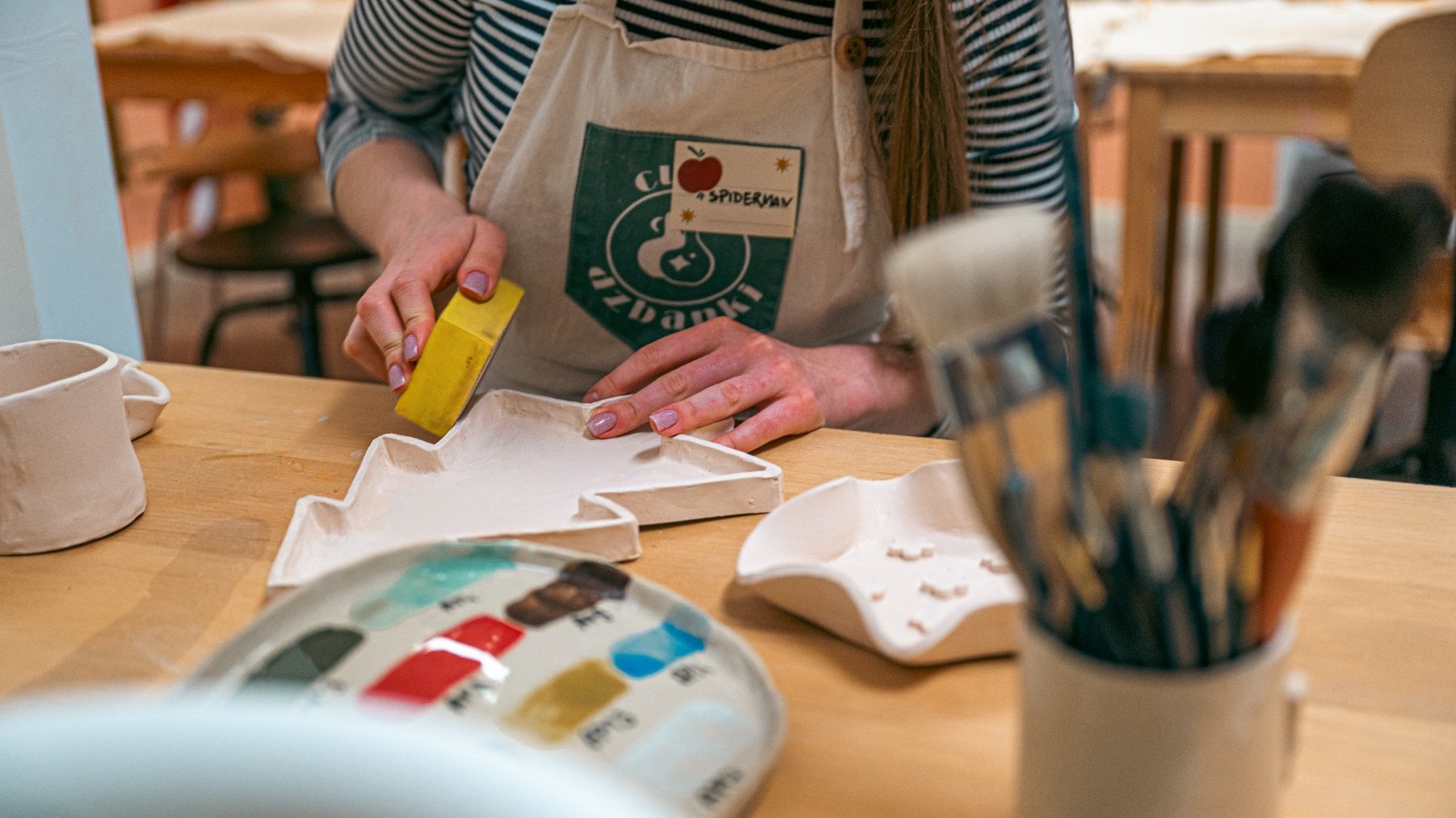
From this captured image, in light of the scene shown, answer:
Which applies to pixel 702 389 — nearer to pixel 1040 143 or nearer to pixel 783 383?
pixel 783 383

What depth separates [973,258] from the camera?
0.29 meters

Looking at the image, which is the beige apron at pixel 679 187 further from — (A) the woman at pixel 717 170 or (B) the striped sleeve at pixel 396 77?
(B) the striped sleeve at pixel 396 77

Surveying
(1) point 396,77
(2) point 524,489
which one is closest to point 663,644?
(2) point 524,489

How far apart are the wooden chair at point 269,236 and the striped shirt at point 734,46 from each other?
1249 millimetres

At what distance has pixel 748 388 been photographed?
755 mm

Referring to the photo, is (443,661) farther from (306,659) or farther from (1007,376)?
(1007,376)

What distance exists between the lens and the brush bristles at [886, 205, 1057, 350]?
290 millimetres

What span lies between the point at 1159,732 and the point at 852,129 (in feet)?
2.05

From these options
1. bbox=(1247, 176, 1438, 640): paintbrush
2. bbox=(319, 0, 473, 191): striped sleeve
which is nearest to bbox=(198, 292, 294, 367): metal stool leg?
bbox=(319, 0, 473, 191): striped sleeve

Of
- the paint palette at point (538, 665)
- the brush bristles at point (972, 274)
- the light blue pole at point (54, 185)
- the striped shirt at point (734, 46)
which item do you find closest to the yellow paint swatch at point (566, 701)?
the paint palette at point (538, 665)

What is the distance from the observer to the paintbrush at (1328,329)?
293 millimetres

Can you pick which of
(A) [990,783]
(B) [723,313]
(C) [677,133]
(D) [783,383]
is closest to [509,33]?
(C) [677,133]

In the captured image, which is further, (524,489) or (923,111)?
(923,111)

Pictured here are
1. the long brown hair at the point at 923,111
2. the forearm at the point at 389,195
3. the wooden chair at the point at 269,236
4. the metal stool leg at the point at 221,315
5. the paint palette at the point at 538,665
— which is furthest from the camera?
the metal stool leg at the point at 221,315
